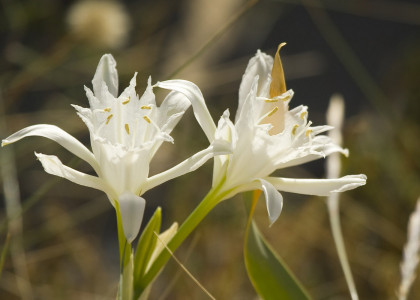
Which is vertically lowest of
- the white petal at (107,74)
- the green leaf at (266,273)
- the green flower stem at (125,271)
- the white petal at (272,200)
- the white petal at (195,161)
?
the green leaf at (266,273)

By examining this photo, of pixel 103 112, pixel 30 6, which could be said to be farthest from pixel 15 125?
pixel 103 112

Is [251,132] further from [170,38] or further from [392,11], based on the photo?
[392,11]

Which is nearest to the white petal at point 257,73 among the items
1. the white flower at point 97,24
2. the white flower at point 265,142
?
the white flower at point 265,142

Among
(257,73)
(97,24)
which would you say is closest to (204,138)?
(97,24)

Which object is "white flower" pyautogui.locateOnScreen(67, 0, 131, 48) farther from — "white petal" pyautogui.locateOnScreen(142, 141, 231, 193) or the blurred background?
"white petal" pyautogui.locateOnScreen(142, 141, 231, 193)

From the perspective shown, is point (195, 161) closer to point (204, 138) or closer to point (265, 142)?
point (265, 142)

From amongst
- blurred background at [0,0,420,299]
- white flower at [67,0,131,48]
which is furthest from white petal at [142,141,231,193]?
white flower at [67,0,131,48]

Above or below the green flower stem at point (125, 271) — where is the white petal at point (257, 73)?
above

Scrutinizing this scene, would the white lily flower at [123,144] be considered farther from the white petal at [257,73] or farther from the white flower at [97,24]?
the white flower at [97,24]
